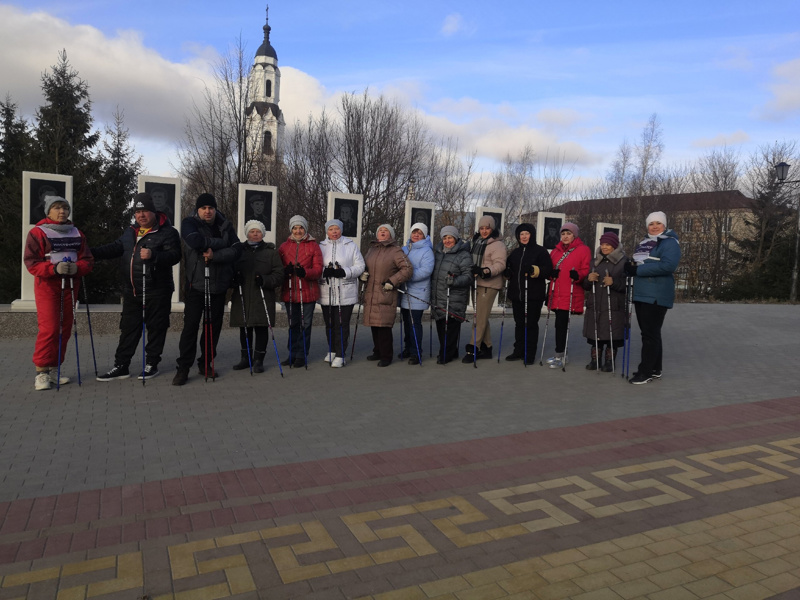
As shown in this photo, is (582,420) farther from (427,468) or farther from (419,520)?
(419,520)

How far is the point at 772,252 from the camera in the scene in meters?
34.5

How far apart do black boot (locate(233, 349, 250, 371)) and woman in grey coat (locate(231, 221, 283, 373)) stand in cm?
1

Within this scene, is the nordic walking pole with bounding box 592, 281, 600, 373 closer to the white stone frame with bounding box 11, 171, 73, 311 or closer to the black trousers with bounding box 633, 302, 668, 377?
the black trousers with bounding box 633, 302, 668, 377

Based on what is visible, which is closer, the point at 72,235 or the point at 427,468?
the point at 427,468

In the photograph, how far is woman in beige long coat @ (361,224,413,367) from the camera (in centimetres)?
859

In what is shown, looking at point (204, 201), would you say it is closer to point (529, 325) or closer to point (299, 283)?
point (299, 283)

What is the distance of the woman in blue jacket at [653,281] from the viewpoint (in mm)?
7457

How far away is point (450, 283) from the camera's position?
876cm

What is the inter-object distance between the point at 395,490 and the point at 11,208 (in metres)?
19.3

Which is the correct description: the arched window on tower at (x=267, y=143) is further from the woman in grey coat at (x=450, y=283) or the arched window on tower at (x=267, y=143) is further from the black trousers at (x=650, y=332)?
the black trousers at (x=650, y=332)

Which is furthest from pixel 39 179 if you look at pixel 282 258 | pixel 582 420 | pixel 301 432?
pixel 582 420

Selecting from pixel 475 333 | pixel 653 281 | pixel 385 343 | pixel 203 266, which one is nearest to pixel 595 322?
pixel 653 281

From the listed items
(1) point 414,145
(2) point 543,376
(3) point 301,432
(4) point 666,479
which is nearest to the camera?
(4) point 666,479

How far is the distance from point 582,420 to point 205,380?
4.23 meters
